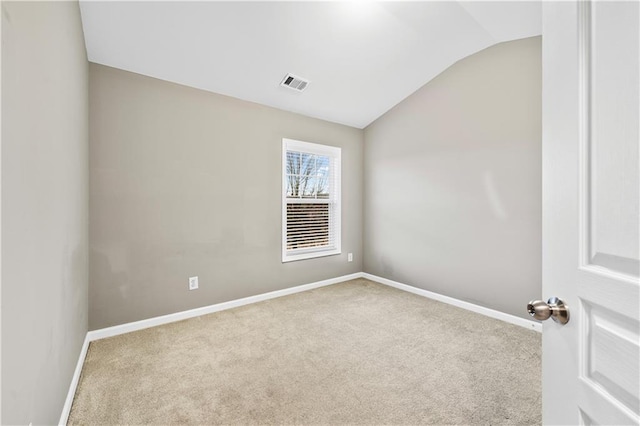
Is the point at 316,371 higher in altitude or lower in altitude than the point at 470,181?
lower

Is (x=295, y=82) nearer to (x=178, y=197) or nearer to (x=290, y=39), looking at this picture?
(x=290, y=39)

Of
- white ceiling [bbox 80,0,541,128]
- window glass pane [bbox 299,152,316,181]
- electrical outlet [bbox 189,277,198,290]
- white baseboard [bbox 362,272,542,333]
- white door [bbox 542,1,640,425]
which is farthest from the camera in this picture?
window glass pane [bbox 299,152,316,181]

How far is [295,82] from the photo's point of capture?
2.99m

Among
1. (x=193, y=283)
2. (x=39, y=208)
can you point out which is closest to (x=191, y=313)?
(x=193, y=283)

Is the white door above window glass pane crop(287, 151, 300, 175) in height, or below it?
below

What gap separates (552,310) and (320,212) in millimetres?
3327

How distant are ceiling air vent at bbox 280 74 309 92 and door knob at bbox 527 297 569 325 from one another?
2.83 m

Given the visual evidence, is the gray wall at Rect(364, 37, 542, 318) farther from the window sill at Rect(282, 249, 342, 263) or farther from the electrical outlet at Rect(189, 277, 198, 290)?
the electrical outlet at Rect(189, 277, 198, 290)

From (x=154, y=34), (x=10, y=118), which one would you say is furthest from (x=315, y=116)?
(x=10, y=118)

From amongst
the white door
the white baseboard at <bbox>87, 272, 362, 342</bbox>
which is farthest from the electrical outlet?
the white door

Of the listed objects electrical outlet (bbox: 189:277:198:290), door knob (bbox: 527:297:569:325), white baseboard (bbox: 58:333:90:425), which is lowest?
white baseboard (bbox: 58:333:90:425)

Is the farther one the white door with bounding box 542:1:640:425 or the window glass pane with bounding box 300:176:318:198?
the window glass pane with bounding box 300:176:318:198

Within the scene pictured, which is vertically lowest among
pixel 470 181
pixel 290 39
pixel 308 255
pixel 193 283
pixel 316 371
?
pixel 316 371

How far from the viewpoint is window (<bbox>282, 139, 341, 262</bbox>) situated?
11.7 ft
